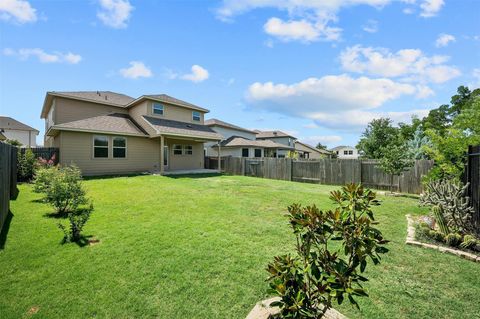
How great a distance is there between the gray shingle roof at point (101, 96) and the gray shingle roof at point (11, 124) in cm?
3186

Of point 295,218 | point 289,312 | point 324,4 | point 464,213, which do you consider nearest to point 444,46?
point 324,4

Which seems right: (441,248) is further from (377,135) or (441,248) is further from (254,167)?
(377,135)

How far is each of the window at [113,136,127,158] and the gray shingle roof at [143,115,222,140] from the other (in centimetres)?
229

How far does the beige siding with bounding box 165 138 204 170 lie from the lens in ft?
64.9

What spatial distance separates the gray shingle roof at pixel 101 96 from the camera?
1725 centimetres

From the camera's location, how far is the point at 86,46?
1034 cm

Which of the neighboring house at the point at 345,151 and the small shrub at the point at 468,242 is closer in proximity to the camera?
the small shrub at the point at 468,242

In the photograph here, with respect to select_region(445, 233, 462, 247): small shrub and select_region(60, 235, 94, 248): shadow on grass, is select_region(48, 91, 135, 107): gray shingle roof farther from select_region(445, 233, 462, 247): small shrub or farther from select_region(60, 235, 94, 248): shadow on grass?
select_region(445, 233, 462, 247): small shrub

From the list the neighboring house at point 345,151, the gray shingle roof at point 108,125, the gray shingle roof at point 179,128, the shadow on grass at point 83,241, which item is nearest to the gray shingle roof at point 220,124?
the gray shingle roof at point 179,128

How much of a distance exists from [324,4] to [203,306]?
856cm

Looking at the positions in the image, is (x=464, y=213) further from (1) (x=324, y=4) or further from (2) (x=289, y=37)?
(2) (x=289, y=37)

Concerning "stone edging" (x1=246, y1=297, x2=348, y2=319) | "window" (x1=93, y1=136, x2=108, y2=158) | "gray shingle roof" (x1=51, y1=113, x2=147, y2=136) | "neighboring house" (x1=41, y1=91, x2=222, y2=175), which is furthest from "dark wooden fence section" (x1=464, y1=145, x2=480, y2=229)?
"window" (x1=93, y1=136, x2=108, y2=158)

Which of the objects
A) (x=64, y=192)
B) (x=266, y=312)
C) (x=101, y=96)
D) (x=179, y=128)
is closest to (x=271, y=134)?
(x=179, y=128)

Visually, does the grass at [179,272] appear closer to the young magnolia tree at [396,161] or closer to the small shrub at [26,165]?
the young magnolia tree at [396,161]
